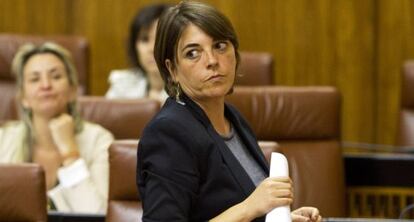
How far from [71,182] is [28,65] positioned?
14.7 inches

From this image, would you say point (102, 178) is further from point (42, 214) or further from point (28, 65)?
point (42, 214)

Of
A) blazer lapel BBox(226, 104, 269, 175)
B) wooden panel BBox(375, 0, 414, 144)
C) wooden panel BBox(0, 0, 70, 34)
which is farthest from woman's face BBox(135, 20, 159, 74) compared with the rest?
blazer lapel BBox(226, 104, 269, 175)

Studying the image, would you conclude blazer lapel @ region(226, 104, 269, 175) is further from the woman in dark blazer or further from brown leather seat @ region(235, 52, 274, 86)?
brown leather seat @ region(235, 52, 274, 86)

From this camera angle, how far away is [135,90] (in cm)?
278

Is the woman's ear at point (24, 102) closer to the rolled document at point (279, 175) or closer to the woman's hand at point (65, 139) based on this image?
the woman's hand at point (65, 139)

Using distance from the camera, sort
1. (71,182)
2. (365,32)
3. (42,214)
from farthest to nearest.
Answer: (365,32)
(71,182)
(42,214)

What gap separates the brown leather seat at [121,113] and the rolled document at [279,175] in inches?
41.6

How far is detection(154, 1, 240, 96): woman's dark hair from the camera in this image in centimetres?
114

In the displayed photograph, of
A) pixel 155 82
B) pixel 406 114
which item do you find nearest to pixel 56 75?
pixel 155 82

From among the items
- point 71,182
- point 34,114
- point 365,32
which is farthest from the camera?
point 365,32

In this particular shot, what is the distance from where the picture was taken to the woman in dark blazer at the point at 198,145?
106cm

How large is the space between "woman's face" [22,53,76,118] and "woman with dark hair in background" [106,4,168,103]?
0.47 m

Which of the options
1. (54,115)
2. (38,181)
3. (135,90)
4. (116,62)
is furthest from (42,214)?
(116,62)

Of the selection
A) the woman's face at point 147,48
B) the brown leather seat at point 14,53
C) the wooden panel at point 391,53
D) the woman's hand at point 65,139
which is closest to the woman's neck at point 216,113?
the woman's hand at point 65,139
